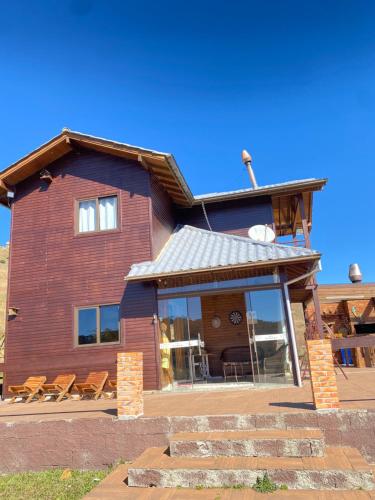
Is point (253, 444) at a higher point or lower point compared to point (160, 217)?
lower

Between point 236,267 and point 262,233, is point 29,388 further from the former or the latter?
point 262,233

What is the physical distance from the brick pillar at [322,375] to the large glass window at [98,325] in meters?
5.86

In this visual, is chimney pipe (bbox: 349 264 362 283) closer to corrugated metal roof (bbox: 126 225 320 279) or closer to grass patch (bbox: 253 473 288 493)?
corrugated metal roof (bbox: 126 225 320 279)

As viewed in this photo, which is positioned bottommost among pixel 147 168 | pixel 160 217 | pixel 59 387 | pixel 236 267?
pixel 59 387

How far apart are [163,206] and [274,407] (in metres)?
7.65

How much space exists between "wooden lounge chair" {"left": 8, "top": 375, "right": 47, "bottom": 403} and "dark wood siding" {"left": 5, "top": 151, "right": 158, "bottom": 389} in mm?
300

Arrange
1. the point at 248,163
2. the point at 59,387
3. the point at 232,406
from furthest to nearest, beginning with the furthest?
the point at 248,163 → the point at 59,387 → the point at 232,406

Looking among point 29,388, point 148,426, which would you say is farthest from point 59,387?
point 148,426

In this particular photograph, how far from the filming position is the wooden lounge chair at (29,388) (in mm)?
9000

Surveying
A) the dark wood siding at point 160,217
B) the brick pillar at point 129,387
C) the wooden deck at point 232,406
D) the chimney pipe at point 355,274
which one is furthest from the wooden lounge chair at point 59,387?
the chimney pipe at point 355,274

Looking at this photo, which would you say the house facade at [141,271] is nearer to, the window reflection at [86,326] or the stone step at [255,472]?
the window reflection at [86,326]

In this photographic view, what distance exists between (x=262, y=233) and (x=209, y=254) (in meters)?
2.57

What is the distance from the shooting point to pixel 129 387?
549 cm

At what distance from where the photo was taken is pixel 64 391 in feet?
29.5
